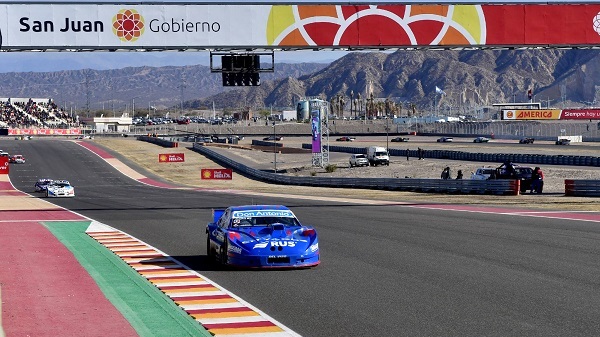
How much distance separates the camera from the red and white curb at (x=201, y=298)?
40.8ft

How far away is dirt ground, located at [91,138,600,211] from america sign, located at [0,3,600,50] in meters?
7.29

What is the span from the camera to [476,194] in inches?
1902

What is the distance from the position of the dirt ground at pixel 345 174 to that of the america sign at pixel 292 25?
7294 millimetres

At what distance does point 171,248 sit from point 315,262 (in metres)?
5.65

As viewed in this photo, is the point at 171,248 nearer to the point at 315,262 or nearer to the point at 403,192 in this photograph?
the point at 315,262

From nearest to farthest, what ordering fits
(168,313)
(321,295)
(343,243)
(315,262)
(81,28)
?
1. (168,313)
2. (321,295)
3. (315,262)
4. (343,243)
5. (81,28)

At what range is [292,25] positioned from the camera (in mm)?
33344

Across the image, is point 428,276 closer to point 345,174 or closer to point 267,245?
→ point 267,245

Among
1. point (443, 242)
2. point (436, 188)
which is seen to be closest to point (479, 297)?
Answer: point (443, 242)

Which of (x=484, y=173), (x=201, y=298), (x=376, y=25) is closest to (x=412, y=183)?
(x=484, y=173)

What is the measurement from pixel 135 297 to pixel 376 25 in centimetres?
2050

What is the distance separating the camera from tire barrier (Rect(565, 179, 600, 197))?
1730 inches

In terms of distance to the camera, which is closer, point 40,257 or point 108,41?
point 40,257

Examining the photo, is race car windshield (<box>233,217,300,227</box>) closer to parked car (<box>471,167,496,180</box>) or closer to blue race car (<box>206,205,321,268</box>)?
blue race car (<box>206,205,321,268</box>)
